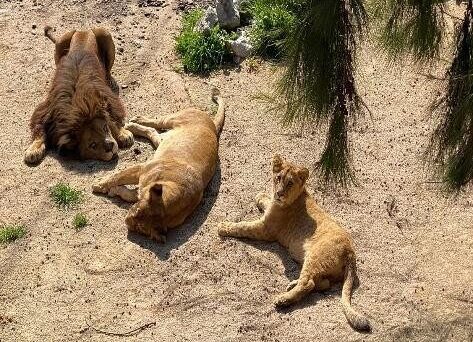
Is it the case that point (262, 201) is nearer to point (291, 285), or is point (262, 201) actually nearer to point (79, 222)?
point (291, 285)

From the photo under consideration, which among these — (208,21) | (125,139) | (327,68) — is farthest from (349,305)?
(208,21)

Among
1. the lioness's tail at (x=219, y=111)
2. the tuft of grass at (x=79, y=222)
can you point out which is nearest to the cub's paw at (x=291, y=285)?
the tuft of grass at (x=79, y=222)

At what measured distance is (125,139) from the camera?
959 centimetres

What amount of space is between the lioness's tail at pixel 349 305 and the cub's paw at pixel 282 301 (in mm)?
517

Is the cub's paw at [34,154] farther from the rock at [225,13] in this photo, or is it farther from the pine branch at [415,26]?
the pine branch at [415,26]

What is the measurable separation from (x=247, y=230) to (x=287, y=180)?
2.53ft

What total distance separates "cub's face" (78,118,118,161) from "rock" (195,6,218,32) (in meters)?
2.64

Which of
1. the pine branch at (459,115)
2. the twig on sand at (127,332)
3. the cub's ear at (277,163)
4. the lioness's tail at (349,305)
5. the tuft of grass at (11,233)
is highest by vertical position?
the pine branch at (459,115)

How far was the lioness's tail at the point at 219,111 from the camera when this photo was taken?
9.80 m

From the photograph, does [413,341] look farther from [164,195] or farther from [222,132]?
[222,132]

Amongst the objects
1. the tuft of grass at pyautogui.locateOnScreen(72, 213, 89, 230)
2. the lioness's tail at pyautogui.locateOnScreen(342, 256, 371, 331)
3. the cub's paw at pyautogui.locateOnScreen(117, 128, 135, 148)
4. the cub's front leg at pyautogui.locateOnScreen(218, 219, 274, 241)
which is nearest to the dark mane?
the cub's paw at pyautogui.locateOnScreen(117, 128, 135, 148)

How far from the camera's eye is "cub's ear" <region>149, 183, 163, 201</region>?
7.89 m

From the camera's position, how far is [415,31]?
5.37 metres

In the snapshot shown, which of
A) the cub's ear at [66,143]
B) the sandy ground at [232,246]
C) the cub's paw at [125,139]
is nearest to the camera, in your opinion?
the sandy ground at [232,246]
